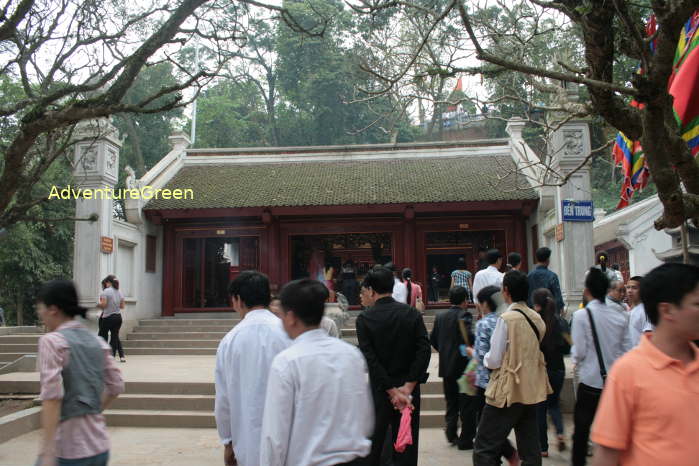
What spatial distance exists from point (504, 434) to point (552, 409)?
63.9 inches

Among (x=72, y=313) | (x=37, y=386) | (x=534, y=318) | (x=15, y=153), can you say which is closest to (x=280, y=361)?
(x=72, y=313)

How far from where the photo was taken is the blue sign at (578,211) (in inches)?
419

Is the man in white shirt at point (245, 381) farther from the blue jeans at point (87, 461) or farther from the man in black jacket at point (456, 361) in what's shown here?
the man in black jacket at point (456, 361)

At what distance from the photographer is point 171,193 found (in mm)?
16766

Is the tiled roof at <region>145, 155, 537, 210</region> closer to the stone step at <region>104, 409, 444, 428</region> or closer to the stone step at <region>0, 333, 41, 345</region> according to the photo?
the stone step at <region>0, 333, 41, 345</region>

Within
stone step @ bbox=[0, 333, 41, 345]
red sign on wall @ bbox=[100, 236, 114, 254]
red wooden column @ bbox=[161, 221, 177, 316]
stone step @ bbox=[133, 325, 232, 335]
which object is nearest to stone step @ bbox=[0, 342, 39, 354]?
stone step @ bbox=[0, 333, 41, 345]

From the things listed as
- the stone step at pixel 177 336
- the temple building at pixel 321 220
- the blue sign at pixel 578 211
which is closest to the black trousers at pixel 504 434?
the blue sign at pixel 578 211

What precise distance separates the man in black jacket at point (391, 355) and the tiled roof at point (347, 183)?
11230mm

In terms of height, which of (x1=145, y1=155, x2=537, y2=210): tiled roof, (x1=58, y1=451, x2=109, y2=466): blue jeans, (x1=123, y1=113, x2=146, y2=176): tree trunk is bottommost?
(x1=58, y1=451, x2=109, y2=466): blue jeans

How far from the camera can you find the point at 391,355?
3729 mm

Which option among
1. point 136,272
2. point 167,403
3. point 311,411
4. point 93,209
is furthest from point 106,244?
point 311,411

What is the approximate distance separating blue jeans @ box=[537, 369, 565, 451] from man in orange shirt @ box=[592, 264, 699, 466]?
3.36 meters

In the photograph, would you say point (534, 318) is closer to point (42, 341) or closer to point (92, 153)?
point (42, 341)

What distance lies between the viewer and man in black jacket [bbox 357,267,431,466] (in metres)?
3.66
